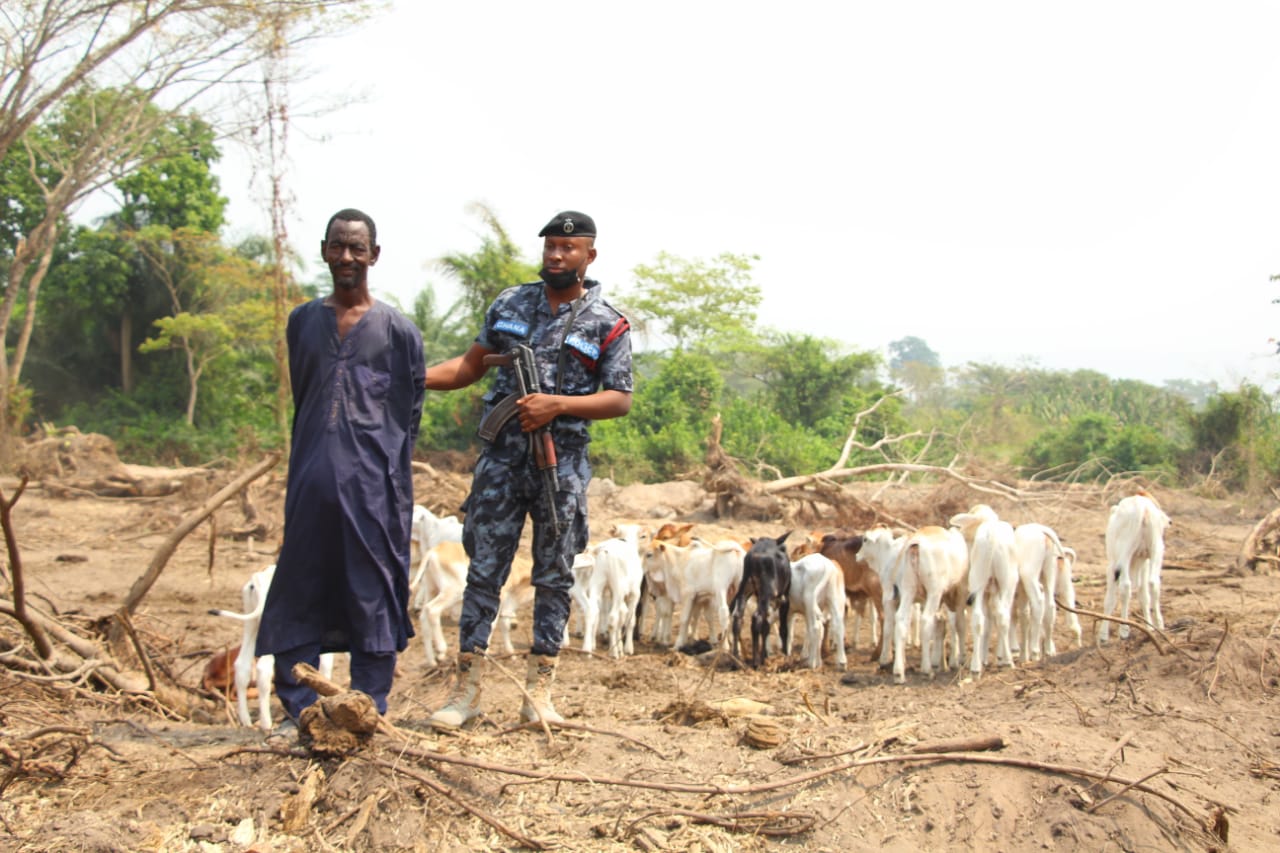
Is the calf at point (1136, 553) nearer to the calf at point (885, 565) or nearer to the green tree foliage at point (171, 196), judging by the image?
the calf at point (885, 565)

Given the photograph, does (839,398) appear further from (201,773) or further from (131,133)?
(201,773)

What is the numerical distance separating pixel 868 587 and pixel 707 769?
5.05 metres

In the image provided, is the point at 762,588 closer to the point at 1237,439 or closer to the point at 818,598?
the point at 818,598

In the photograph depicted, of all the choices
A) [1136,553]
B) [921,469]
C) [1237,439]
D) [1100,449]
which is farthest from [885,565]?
[1100,449]

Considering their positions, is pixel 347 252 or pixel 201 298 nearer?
pixel 347 252

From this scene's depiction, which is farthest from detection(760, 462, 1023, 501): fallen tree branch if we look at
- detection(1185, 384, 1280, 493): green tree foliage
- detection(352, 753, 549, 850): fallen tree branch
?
detection(352, 753, 549, 850): fallen tree branch

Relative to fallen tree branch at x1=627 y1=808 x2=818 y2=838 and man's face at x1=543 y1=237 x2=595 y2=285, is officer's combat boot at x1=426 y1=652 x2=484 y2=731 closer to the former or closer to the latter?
fallen tree branch at x1=627 y1=808 x2=818 y2=838

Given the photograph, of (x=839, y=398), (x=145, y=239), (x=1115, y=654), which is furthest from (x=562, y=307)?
(x=145, y=239)

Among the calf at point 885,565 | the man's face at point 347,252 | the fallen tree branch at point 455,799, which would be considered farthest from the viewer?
the calf at point 885,565

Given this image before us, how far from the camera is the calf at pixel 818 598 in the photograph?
870 centimetres

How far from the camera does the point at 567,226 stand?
16.1 feet

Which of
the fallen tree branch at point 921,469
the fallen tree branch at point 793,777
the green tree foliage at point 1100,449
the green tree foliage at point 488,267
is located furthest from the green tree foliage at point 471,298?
the fallen tree branch at point 793,777

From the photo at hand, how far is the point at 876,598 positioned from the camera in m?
9.20

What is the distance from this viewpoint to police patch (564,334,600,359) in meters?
4.89
